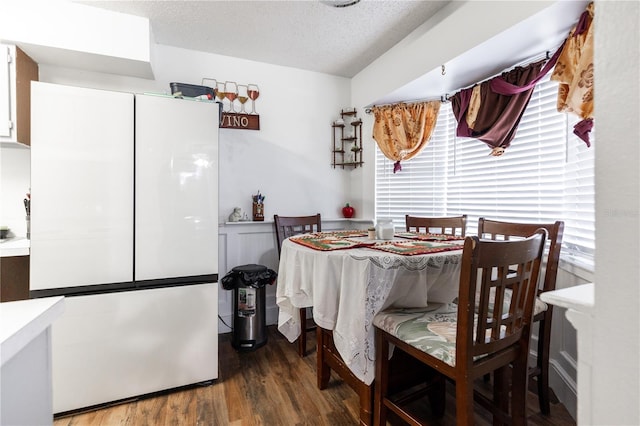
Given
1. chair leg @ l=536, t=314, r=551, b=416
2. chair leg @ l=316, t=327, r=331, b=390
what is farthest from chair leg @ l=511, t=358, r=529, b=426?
chair leg @ l=316, t=327, r=331, b=390

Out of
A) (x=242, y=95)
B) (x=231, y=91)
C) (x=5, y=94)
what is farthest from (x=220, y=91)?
(x=5, y=94)

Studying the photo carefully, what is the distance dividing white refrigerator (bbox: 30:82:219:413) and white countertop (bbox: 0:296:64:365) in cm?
115

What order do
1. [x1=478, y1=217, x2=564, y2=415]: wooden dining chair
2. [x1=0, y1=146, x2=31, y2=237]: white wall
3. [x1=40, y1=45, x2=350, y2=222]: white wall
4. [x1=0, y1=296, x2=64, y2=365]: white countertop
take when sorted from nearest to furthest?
[x1=0, y1=296, x2=64, y2=365]: white countertop → [x1=478, y1=217, x2=564, y2=415]: wooden dining chair → [x1=0, y1=146, x2=31, y2=237]: white wall → [x1=40, y1=45, x2=350, y2=222]: white wall

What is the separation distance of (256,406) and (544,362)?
5.30 feet

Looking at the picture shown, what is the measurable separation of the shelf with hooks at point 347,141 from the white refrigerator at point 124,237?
5.28 ft

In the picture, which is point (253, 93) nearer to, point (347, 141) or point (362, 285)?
point (347, 141)

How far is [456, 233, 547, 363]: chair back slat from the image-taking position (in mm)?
1086

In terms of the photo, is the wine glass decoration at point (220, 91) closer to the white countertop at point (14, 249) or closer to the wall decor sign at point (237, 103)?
the wall decor sign at point (237, 103)

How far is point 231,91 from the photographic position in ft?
9.63

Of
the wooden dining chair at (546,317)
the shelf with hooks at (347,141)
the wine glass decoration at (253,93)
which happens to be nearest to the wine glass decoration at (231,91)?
the wine glass decoration at (253,93)

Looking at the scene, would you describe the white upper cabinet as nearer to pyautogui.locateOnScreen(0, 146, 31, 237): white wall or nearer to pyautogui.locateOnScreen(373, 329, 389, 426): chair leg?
pyautogui.locateOnScreen(0, 146, 31, 237): white wall

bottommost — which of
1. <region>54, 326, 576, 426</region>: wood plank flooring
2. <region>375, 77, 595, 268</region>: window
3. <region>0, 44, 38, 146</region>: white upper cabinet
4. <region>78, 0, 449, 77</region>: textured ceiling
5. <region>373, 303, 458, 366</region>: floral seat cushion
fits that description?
<region>54, 326, 576, 426</region>: wood plank flooring

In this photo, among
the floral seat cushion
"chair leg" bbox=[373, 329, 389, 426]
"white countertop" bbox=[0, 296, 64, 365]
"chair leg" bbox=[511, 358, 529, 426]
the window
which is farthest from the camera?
the window

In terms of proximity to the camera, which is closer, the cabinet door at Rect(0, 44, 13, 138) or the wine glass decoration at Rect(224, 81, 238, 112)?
the cabinet door at Rect(0, 44, 13, 138)
